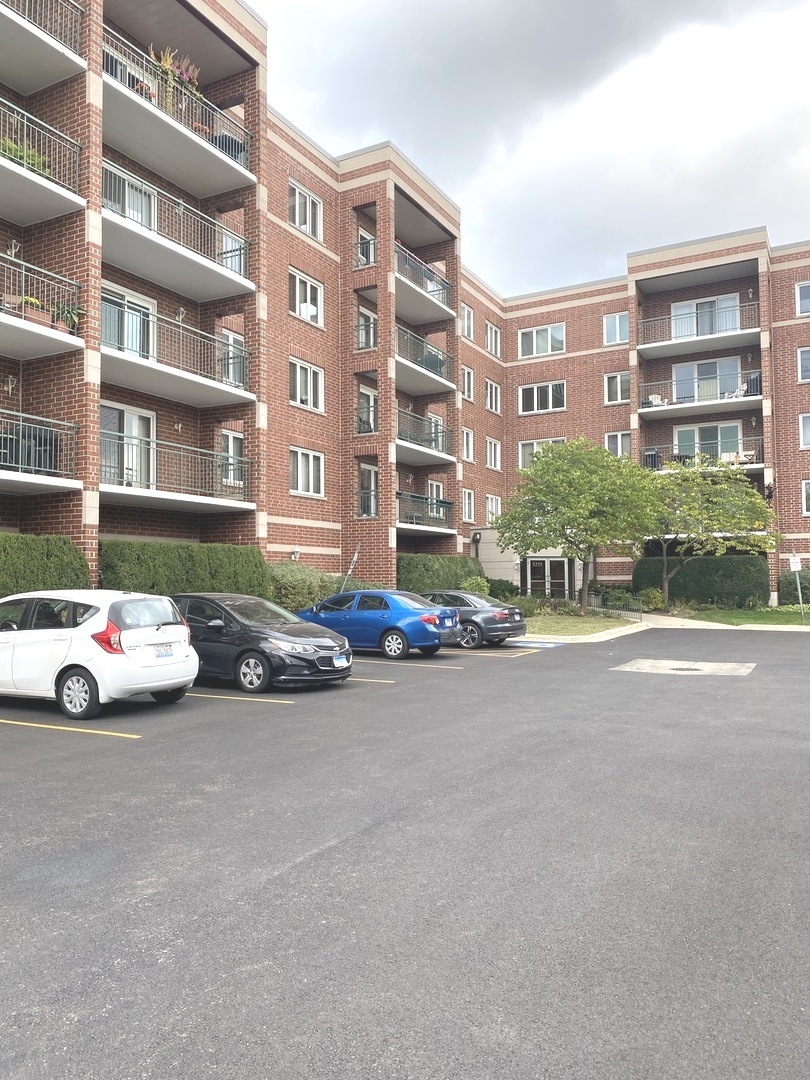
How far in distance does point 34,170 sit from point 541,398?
92.9 feet

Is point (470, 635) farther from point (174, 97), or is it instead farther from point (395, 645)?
point (174, 97)

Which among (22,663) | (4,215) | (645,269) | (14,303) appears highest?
(645,269)

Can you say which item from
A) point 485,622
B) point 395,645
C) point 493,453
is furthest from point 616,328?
point 395,645

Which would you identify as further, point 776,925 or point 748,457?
point 748,457

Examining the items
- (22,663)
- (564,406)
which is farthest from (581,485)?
(22,663)

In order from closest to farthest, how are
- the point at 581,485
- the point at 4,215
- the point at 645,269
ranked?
the point at 4,215, the point at 581,485, the point at 645,269

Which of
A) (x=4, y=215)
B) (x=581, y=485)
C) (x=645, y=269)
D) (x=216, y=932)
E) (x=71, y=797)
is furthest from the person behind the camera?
(x=645, y=269)

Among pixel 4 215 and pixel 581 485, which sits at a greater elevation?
pixel 4 215

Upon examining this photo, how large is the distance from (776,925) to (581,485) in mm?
24815

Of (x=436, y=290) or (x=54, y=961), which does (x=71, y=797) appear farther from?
(x=436, y=290)

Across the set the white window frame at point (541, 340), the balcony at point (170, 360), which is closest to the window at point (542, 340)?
the white window frame at point (541, 340)

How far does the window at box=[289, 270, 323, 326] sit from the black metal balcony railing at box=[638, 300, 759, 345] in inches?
653

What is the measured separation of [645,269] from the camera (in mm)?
36781

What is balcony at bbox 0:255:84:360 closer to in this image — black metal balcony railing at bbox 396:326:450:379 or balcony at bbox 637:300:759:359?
black metal balcony railing at bbox 396:326:450:379
